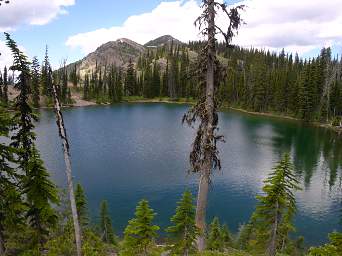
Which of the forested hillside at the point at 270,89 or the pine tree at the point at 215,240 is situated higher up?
the forested hillside at the point at 270,89

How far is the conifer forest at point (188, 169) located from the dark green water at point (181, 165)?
0.26 metres

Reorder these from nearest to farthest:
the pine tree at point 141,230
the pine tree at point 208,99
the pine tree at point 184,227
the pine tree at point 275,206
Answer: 1. the pine tree at point 208,99
2. the pine tree at point 141,230
3. the pine tree at point 184,227
4. the pine tree at point 275,206

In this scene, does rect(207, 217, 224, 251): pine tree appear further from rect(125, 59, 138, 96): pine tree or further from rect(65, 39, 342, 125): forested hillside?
rect(125, 59, 138, 96): pine tree

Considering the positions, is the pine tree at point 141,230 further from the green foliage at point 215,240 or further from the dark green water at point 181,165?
the dark green water at point 181,165

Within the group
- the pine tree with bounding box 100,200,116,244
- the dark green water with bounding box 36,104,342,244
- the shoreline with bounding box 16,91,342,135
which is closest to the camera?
the pine tree with bounding box 100,200,116,244

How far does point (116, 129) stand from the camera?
300ft

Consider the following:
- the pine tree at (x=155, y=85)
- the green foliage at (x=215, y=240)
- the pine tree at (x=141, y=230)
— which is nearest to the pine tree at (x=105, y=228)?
the green foliage at (x=215, y=240)

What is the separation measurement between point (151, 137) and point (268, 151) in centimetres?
2814

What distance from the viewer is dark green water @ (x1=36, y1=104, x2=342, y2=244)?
141ft

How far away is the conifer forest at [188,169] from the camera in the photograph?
15.5 meters

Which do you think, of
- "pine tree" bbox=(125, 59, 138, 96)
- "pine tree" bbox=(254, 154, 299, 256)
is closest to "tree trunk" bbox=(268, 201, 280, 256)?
"pine tree" bbox=(254, 154, 299, 256)

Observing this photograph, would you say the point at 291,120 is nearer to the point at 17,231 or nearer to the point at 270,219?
the point at 270,219

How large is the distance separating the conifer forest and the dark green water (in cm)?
26

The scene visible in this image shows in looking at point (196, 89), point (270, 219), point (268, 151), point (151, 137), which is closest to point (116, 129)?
point (151, 137)
